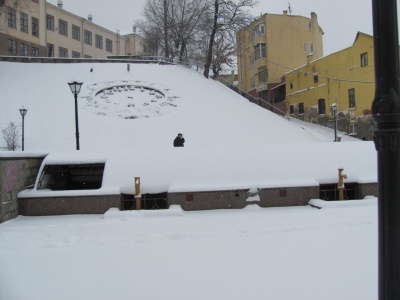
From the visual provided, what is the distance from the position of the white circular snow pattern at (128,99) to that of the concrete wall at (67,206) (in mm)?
15878

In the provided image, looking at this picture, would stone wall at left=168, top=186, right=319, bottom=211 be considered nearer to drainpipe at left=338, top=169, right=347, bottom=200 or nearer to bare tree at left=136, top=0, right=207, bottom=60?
drainpipe at left=338, top=169, right=347, bottom=200

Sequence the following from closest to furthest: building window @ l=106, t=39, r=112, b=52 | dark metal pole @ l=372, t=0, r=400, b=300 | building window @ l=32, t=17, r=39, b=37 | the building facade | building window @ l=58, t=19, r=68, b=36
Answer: dark metal pole @ l=372, t=0, r=400, b=300
the building facade
building window @ l=32, t=17, r=39, b=37
building window @ l=58, t=19, r=68, b=36
building window @ l=106, t=39, r=112, b=52

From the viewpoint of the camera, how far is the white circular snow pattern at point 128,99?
83.3 ft

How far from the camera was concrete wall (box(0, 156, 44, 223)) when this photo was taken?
838 cm

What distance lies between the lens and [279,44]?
159 feet

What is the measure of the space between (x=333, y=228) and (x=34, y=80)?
1092 inches

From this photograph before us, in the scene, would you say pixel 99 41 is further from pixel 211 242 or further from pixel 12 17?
pixel 211 242

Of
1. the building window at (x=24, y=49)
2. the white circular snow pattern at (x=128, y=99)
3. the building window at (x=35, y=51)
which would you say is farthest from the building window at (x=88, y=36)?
the white circular snow pattern at (x=128, y=99)

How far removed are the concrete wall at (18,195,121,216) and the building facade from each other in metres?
31.0

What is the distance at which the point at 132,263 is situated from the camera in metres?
5.27

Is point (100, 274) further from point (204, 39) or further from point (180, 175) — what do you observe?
point (204, 39)

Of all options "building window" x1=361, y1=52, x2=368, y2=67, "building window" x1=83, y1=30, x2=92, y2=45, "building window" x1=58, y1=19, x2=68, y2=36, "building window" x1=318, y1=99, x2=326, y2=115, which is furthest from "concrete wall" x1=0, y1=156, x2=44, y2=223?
"building window" x1=83, y1=30, x2=92, y2=45

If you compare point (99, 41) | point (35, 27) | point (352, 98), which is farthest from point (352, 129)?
point (99, 41)

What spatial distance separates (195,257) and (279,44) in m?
46.6
